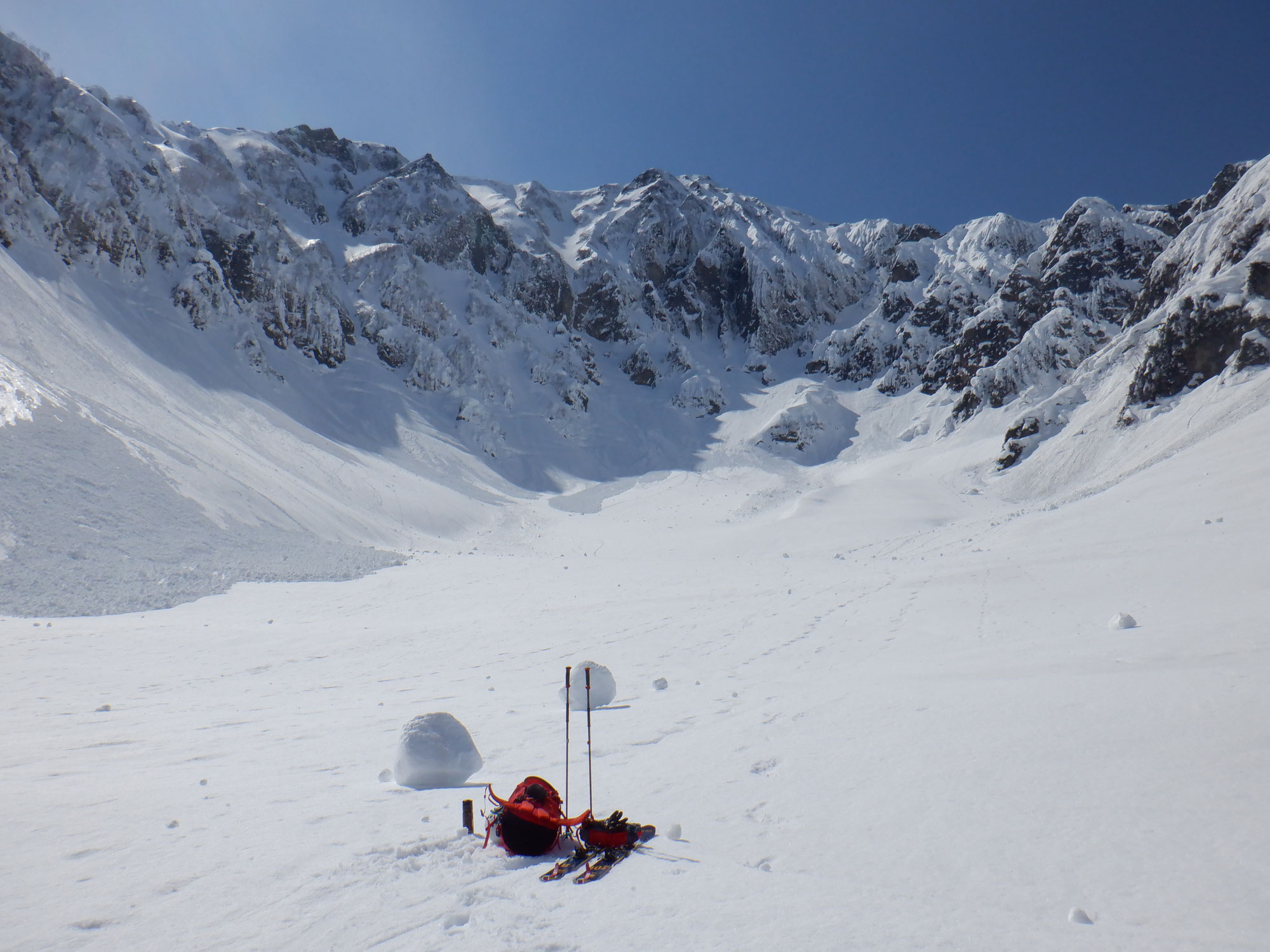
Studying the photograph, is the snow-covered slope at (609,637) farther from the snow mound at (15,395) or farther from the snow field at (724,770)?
the snow mound at (15,395)

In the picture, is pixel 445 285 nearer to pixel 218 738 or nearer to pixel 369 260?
pixel 369 260

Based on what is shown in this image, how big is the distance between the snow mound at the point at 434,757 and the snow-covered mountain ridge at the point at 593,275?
42127mm

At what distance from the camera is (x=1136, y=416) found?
36.2 meters

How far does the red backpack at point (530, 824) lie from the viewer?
4262mm

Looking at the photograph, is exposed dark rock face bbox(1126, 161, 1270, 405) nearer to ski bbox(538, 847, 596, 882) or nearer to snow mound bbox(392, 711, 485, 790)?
snow mound bbox(392, 711, 485, 790)

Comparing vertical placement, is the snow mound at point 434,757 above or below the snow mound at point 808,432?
below

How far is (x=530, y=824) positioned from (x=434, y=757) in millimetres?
1731

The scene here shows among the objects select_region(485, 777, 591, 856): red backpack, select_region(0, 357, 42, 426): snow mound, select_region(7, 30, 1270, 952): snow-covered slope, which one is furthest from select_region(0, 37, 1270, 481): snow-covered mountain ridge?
select_region(485, 777, 591, 856): red backpack

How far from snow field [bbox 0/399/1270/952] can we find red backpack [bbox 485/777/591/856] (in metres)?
0.13

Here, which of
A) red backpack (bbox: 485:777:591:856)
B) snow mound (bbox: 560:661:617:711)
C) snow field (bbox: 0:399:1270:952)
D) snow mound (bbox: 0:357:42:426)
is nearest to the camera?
snow field (bbox: 0:399:1270:952)

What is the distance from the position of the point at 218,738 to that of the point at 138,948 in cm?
457

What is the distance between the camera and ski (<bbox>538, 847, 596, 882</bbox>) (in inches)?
157

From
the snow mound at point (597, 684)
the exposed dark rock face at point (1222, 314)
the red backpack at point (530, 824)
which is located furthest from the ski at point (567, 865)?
the exposed dark rock face at point (1222, 314)

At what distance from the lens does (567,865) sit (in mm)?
4062
